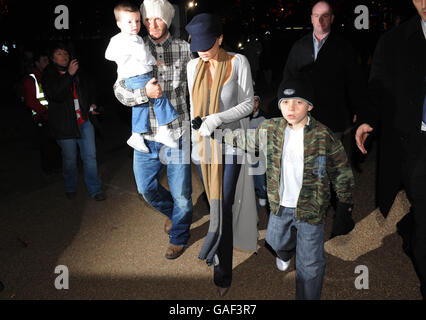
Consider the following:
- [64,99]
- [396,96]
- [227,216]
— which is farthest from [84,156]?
[396,96]

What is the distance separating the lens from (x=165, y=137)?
3.37m

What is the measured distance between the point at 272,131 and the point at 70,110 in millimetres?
3040

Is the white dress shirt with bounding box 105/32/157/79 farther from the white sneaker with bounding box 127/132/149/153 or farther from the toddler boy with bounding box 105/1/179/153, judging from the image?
the white sneaker with bounding box 127/132/149/153

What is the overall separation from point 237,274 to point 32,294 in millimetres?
1842

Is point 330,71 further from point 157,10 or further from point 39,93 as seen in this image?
point 39,93

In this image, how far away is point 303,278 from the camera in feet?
9.05

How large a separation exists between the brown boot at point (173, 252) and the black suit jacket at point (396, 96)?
6.52 ft

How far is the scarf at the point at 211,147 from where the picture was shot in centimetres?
292

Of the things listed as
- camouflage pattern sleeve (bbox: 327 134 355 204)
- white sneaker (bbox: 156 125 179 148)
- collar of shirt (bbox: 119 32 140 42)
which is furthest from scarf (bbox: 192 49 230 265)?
camouflage pattern sleeve (bbox: 327 134 355 204)

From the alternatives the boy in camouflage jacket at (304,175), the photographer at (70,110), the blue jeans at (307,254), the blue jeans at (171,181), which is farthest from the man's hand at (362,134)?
the photographer at (70,110)

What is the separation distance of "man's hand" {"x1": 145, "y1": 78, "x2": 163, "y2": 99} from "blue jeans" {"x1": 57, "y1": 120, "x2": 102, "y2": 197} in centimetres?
206

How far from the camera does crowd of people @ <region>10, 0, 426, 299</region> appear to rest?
2.72 meters

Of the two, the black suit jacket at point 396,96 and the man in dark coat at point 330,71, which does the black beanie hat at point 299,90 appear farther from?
the man in dark coat at point 330,71

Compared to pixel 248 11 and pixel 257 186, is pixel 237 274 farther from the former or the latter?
pixel 248 11
